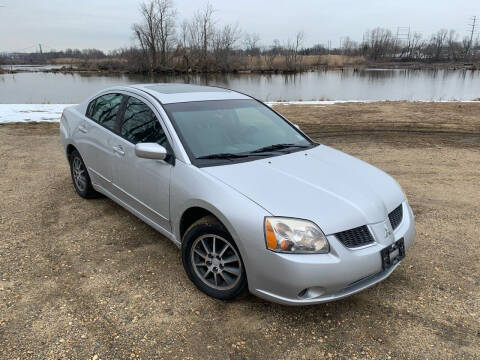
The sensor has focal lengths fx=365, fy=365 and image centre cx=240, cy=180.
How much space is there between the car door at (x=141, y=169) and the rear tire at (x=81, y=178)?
995 millimetres

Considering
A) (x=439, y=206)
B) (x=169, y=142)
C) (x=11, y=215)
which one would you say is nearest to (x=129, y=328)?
(x=169, y=142)

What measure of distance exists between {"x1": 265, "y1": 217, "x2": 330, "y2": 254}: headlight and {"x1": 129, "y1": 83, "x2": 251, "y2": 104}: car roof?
6.26 feet

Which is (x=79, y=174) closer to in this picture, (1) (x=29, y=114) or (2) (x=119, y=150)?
(2) (x=119, y=150)

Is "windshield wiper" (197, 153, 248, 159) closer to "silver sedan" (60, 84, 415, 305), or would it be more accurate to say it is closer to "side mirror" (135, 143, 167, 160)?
"silver sedan" (60, 84, 415, 305)

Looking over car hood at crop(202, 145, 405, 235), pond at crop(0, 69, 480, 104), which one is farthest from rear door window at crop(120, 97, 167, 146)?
pond at crop(0, 69, 480, 104)

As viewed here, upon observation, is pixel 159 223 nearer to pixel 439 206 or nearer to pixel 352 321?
pixel 352 321

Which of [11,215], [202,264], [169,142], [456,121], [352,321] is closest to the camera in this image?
[352,321]

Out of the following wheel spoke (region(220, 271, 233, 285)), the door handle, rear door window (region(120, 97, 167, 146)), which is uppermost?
rear door window (region(120, 97, 167, 146))

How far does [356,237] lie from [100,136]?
3.14 metres

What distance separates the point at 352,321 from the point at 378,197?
0.99 metres

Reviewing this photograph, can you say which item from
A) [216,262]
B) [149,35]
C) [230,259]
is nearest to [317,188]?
[230,259]

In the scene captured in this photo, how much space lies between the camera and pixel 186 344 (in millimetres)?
2578

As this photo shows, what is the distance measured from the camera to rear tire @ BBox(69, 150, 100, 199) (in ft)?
16.1

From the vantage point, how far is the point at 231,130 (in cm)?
369
